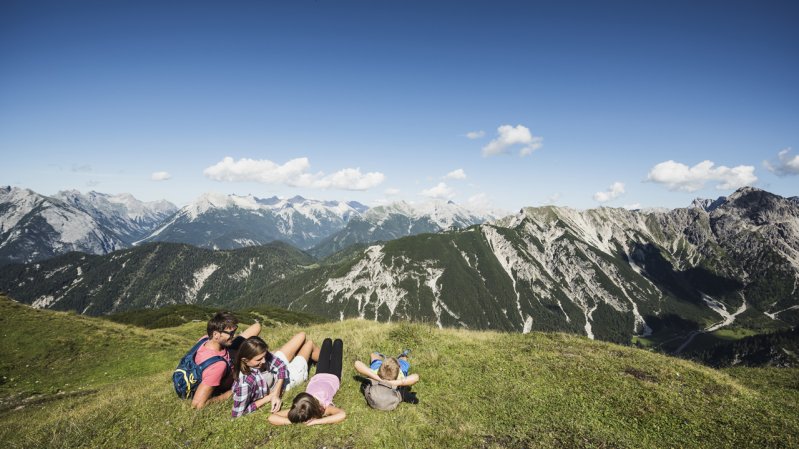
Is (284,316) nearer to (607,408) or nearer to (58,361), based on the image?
(58,361)

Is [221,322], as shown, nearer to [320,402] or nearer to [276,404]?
[276,404]

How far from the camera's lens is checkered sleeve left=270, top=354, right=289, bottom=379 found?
12352mm

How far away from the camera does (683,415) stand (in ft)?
38.6

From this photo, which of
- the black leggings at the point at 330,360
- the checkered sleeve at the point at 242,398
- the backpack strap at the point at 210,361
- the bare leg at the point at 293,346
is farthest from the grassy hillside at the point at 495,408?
the bare leg at the point at 293,346

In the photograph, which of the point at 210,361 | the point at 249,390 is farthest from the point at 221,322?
the point at 249,390

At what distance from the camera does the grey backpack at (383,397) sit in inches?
457

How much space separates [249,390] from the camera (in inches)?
439

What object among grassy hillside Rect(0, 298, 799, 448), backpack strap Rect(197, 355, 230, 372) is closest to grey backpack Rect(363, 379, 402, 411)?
grassy hillside Rect(0, 298, 799, 448)

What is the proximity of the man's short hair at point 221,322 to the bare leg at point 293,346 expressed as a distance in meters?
2.33

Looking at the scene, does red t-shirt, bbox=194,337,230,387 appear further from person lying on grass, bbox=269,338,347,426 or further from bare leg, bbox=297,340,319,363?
bare leg, bbox=297,340,319,363

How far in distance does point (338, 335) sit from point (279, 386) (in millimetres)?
7815

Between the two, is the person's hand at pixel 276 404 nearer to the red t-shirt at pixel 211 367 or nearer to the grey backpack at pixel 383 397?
the red t-shirt at pixel 211 367

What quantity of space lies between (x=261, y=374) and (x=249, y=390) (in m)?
0.67

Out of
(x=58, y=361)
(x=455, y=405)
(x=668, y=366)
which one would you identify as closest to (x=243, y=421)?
(x=455, y=405)
